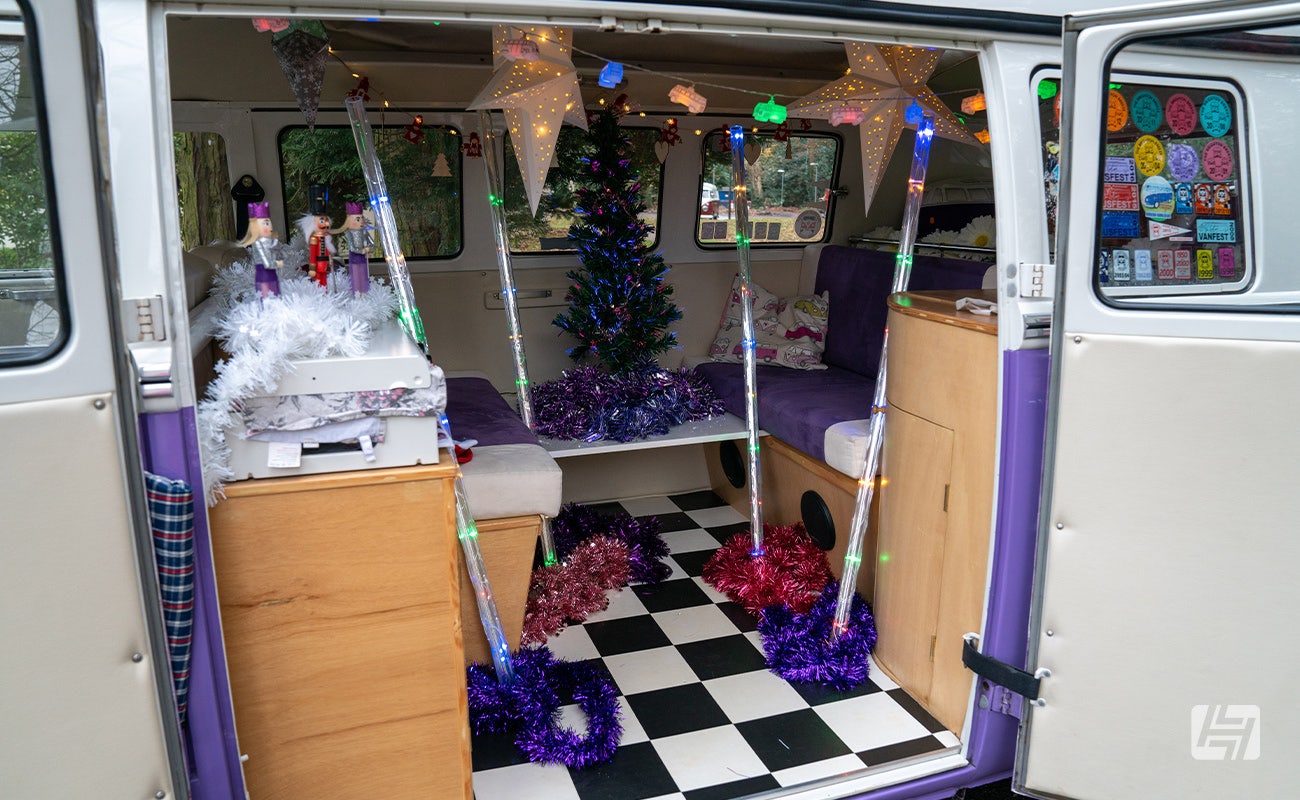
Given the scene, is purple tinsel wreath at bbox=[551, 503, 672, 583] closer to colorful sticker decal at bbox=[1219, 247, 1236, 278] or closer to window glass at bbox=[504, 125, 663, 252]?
window glass at bbox=[504, 125, 663, 252]

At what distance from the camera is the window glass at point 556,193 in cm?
516

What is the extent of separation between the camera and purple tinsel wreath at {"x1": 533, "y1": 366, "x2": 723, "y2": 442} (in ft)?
15.8

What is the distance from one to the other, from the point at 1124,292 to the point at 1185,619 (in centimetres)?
88

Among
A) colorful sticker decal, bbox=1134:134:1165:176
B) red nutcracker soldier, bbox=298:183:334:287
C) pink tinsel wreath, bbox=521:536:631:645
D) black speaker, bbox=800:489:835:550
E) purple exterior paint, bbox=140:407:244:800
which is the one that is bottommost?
pink tinsel wreath, bbox=521:536:631:645

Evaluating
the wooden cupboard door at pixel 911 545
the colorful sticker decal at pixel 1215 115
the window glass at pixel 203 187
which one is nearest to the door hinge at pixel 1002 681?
the wooden cupboard door at pixel 911 545

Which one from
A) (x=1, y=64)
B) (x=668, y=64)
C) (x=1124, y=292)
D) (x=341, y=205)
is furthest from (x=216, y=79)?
(x=1124, y=292)

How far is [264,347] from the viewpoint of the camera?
2.22 m

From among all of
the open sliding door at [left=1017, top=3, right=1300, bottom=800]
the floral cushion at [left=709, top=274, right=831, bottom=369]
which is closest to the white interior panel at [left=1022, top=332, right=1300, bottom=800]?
the open sliding door at [left=1017, top=3, right=1300, bottom=800]

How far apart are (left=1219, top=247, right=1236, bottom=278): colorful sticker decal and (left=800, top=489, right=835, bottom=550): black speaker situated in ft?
6.83

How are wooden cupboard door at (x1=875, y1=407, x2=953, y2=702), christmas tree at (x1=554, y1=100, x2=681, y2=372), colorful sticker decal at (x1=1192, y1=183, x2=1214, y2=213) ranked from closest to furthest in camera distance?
colorful sticker decal at (x1=1192, y1=183, x2=1214, y2=213)
wooden cupboard door at (x1=875, y1=407, x2=953, y2=702)
christmas tree at (x1=554, y1=100, x2=681, y2=372)

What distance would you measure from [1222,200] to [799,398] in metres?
2.36

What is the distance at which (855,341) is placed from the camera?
5.39 m

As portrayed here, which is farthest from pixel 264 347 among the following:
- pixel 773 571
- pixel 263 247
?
pixel 773 571

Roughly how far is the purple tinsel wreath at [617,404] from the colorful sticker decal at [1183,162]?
2886mm
